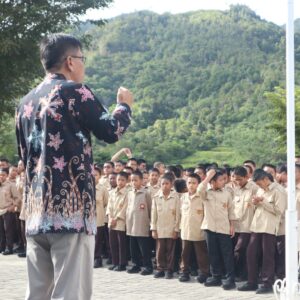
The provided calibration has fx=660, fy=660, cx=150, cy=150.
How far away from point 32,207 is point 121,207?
21.8ft

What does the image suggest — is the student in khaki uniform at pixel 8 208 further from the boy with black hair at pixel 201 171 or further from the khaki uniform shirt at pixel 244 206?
the khaki uniform shirt at pixel 244 206

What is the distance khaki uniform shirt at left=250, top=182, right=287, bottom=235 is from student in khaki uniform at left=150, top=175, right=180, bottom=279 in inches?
53.8

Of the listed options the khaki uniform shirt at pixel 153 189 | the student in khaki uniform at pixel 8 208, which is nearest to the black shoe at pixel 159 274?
the khaki uniform shirt at pixel 153 189

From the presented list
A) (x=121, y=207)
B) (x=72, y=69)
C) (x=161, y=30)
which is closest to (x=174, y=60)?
(x=161, y=30)

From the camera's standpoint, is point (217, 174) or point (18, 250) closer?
point (217, 174)

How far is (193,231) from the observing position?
8406 mm

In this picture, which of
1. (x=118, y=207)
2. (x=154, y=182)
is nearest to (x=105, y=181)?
(x=154, y=182)

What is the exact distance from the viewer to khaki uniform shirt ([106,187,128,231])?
9578 mm

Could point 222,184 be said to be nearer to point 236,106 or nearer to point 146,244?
point 146,244

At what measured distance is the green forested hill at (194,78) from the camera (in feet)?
151

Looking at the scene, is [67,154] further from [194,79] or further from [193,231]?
[194,79]

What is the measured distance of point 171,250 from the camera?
8.90 meters

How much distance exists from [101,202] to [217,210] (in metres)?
2.68

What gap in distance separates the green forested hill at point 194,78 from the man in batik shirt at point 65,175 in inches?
1259
